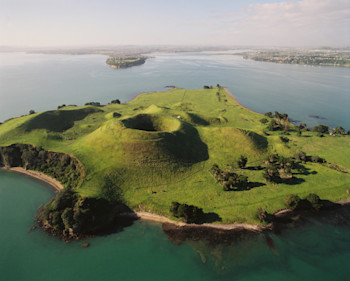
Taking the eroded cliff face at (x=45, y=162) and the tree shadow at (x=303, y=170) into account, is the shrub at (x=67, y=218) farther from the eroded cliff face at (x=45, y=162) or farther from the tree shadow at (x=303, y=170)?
the tree shadow at (x=303, y=170)

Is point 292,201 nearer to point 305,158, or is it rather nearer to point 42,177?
point 305,158

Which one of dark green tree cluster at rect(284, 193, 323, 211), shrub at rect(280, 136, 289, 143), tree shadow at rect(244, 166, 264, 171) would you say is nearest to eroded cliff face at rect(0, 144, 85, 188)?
tree shadow at rect(244, 166, 264, 171)

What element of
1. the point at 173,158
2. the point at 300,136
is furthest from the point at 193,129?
the point at 300,136

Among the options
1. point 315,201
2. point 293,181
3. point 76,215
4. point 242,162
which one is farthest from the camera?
point 242,162

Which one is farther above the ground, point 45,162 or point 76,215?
point 45,162

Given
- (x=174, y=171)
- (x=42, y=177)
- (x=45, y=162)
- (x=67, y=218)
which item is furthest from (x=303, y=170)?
(x=45, y=162)

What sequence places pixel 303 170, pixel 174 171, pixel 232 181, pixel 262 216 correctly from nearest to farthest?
pixel 262 216, pixel 232 181, pixel 174 171, pixel 303 170

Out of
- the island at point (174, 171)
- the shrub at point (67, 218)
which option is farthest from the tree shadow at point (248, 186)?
the shrub at point (67, 218)
